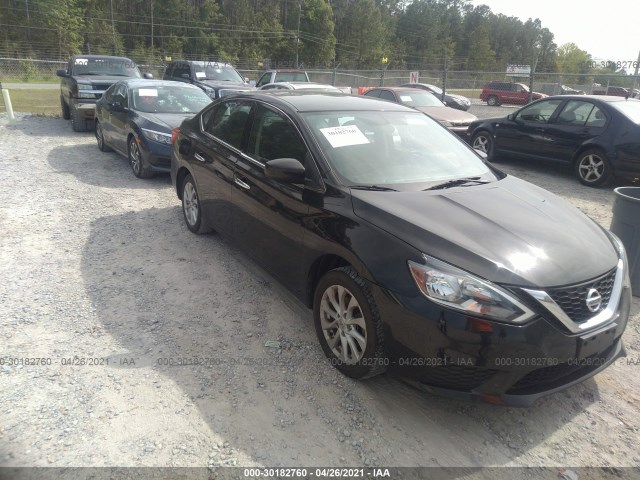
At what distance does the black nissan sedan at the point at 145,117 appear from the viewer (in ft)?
24.8

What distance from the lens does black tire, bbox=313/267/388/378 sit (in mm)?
2729

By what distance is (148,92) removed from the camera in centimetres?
860

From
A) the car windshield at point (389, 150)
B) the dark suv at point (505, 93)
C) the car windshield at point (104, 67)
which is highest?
the dark suv at point (505, 93)

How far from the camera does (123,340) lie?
3.44 m

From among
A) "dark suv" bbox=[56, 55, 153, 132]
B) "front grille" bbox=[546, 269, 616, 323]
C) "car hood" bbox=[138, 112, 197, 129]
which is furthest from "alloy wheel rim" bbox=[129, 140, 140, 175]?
"front grille" bbox=[546, 269, 616, 323]

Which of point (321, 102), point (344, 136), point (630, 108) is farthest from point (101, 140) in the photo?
point (630, 108)

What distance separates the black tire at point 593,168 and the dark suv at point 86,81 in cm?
1105

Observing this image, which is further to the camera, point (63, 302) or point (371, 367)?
point (63, 302)

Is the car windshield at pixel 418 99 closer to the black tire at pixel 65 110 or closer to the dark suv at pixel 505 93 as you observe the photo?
the black tire at pixel 65 110

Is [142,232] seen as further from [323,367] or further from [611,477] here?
[611,477]

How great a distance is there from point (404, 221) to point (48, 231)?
4625 mm

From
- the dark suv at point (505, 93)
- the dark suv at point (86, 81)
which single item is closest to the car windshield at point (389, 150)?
the dark suv at point (86, 81)

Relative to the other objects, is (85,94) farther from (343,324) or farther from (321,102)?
(343,324)

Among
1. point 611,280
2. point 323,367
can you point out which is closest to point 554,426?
point 611,280
